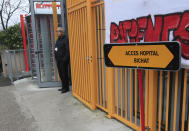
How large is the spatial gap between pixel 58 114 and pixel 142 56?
2.54 metres

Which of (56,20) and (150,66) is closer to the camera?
(150,66)

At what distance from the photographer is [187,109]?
2.27m

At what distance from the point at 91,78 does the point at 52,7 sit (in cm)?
296

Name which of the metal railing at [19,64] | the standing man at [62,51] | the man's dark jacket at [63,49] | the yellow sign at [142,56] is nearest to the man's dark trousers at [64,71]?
the standing man at [62,51]

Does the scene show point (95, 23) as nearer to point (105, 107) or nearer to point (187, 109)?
point (105, 107)

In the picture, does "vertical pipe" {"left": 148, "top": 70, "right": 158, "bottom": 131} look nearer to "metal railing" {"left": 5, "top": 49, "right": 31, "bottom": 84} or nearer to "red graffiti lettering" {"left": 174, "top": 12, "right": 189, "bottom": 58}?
"red graffiti lettering" {"left": 174, "top": 12, "right": 189, "bottom": 58}


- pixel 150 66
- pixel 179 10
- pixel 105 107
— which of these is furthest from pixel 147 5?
pixel 105 107

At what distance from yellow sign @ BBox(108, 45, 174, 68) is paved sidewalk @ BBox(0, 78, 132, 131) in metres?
1.48

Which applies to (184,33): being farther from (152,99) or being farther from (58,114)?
(58,114)

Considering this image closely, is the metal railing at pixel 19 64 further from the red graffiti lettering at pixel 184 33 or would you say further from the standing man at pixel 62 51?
the red graffiti lettering at pixel 184 33

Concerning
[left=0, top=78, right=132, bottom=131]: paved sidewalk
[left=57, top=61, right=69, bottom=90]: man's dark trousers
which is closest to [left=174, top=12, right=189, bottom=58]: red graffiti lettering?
[left=0, top=78, right=132, bottom=131]: paved sidewalk

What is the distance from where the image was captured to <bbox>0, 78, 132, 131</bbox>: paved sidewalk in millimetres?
3121

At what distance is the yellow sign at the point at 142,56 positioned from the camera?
5.57 feet

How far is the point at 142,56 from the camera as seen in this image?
183 centimetres
